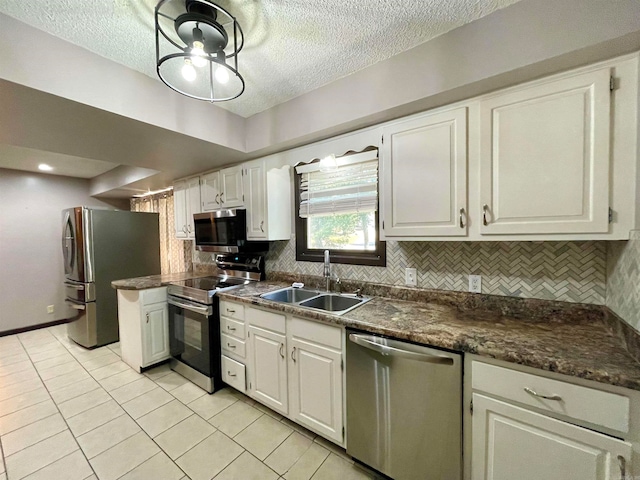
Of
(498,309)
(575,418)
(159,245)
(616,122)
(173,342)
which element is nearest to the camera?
(575,418)

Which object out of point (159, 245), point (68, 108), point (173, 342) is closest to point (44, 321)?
point (159, 245)

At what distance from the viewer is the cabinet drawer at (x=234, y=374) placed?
206cm

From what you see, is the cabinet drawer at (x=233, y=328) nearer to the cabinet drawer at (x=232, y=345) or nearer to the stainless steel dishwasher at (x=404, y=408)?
the cabinet drawer at (x=232, y=345)

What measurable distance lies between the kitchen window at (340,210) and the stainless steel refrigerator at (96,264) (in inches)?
105

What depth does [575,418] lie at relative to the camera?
0.94m

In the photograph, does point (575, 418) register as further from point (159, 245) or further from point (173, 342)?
point (159, 245)

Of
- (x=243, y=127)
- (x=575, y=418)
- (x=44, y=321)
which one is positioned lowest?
(x=44, y=321)

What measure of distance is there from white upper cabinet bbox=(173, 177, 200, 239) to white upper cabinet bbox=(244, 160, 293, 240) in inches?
37.6

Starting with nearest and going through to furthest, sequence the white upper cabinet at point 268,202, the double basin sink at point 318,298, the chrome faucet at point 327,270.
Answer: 1. the double basin sink at point 318,298
2. the chrome faucet at point 327,270
3. the white upper cabinet at point 268,202

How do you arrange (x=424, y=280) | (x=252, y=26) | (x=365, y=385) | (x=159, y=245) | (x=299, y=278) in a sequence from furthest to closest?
(x=159, y=245) < (x=299, y=278) < (x=424, y=280) < (x=365, y=385) < (x=252, y=26)

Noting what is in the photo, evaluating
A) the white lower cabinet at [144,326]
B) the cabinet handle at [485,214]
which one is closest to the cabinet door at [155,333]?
the white lower cabinet at [144,326]

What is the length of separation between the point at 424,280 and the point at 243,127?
6.58 ft

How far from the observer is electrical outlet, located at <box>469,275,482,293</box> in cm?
162

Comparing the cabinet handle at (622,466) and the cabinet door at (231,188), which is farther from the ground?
the cabinet door at (231,188)
